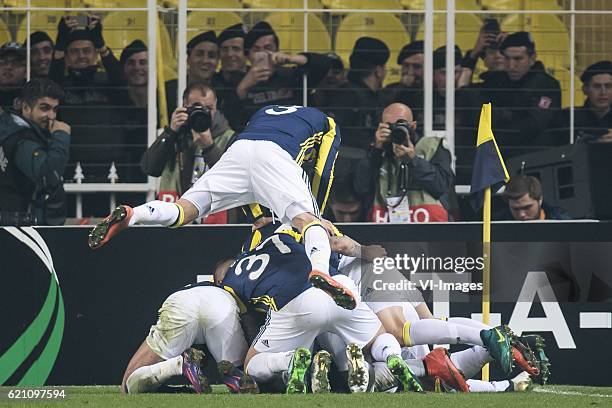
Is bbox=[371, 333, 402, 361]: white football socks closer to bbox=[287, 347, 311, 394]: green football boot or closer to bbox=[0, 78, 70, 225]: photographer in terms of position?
bbox=[287, 347, 311, 394]: green football boot

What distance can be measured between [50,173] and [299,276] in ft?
10.5

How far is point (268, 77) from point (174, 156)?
1.25 meters

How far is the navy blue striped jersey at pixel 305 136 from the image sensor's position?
29.9 feet

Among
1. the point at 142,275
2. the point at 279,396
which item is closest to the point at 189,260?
the point at 142,275

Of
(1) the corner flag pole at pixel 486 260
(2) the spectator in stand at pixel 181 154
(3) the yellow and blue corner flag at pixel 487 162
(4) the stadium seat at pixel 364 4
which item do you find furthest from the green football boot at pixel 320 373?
(4) the stadium seat at pixel 364 4

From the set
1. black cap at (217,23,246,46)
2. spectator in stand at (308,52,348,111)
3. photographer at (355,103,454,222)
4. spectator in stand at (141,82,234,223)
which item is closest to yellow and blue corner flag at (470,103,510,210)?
photographer at (355,103,454,222)

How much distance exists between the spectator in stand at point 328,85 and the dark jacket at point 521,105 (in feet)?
4.12

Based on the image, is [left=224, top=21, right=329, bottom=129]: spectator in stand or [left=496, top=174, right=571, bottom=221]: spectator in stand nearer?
[left=496, top=174, right=571, bottom=221]: spectator in stand

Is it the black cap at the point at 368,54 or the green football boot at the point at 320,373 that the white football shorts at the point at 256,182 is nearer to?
the green football boot at the point at 320,373

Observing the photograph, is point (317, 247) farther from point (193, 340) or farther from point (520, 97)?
point (520, 97)

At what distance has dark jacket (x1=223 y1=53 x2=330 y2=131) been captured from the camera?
12.1 m

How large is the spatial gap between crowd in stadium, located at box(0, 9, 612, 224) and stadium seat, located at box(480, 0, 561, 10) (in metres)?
0.57

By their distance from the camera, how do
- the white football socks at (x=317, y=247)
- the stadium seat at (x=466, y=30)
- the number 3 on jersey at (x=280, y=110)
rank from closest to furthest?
the white football socks at (x=317, y=247) < the number 3 on jersey at (x=280, y=110) < the stadium seat at (x=466, y=30)

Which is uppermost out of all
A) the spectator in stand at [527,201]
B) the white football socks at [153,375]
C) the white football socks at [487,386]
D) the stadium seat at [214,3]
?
the stadium seat at [214,3]
